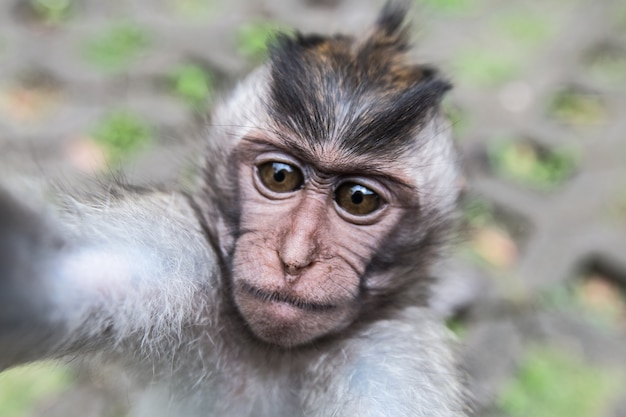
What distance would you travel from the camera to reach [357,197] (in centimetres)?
182

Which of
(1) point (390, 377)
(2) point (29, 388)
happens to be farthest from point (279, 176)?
(2) point (29, 388)

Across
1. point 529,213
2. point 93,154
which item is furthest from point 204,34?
point 529,213

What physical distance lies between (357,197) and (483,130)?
7.65 feet

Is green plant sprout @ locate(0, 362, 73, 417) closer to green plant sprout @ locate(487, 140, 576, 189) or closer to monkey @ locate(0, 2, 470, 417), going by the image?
monkey @ locate(0, 2, 470, 417)

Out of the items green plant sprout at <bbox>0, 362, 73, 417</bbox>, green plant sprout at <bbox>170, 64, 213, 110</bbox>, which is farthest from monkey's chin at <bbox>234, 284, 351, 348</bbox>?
green plant sprout at <bbox>170, 64, 213, 110</bbox>

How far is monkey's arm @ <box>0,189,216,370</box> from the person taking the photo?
1105 mm

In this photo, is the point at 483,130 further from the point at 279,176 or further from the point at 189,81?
the point at 279,176

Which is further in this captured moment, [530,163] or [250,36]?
[250,36]

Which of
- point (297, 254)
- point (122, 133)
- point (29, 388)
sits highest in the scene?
point (297, 254)

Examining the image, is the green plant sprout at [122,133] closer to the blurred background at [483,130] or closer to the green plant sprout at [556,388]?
the blurred background at [483,130]

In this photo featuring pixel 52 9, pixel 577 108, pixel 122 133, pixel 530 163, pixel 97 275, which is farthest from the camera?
pixel 52 9

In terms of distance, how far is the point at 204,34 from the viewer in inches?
164

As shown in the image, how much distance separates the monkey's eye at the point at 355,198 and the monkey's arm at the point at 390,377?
339 millimetres

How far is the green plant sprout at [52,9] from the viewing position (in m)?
4.14
